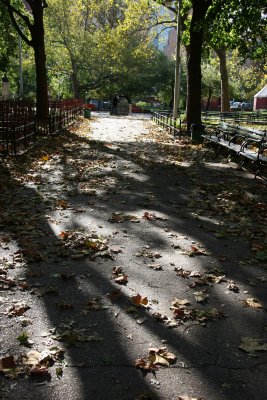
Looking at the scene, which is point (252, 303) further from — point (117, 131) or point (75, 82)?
point (75, 82)

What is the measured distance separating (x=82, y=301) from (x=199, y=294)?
1164 mm

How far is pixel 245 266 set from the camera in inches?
211

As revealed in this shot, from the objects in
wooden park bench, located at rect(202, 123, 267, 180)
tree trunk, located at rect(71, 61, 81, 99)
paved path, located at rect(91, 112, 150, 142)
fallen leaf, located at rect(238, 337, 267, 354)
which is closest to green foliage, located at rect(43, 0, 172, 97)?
tree trunk, located at rect(71, 61, 81, 99)

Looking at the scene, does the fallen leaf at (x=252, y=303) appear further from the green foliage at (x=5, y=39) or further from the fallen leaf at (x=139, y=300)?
the green foliage at (x=5, y=39)

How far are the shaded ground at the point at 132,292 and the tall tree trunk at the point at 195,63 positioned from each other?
1110 centimetres

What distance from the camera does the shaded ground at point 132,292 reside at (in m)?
3.21

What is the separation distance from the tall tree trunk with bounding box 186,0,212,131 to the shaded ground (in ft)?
36.4

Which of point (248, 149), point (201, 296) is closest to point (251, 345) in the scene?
point (201, 296)

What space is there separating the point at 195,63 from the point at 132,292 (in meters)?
16.7

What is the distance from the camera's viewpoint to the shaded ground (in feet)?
10.5

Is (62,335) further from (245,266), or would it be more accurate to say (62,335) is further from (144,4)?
(144,4)

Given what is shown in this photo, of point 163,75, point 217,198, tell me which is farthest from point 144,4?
point 163,75

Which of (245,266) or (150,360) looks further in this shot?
(245,266)

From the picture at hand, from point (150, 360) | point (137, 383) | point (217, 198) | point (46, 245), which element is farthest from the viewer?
point (217, 198)
